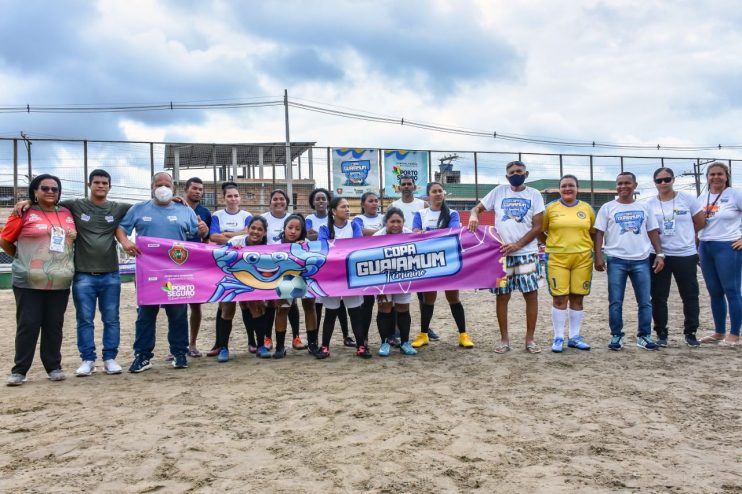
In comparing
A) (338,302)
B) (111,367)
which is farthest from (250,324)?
(111,367)

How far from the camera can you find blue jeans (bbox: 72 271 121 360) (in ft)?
16.8

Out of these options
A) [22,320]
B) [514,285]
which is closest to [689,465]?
[514,285]

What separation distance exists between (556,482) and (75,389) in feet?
13.0

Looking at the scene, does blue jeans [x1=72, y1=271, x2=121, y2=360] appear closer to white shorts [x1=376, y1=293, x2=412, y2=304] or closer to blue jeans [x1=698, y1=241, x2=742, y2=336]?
white shorts [x1=376, y1=293, x2=412, y2=304]

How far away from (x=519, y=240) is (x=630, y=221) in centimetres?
124

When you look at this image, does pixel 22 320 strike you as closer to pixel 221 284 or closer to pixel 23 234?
pixel 23 234

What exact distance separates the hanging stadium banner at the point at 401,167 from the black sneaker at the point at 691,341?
12457 millimetres

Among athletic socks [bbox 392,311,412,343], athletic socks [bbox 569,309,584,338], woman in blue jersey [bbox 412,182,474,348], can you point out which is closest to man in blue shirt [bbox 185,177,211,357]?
athletic socks [bbox 392,311,412,343]

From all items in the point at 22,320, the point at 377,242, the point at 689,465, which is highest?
the point at 377,242

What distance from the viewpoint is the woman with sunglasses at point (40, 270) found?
16.1ft

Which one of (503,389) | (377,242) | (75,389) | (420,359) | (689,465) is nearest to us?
(689,465)

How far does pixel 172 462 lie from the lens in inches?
118

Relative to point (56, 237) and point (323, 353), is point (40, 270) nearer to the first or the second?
point (56, 237)

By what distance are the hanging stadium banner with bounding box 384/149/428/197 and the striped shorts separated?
12.2 meters
